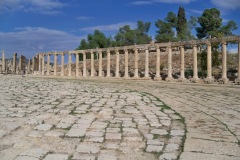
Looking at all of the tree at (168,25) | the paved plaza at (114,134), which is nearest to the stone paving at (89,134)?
the paved plaza at (114,134)

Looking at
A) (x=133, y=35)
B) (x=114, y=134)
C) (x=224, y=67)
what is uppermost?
(x=133, y=35)

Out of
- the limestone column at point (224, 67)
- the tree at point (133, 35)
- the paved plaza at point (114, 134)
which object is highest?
the tree at point (133, 35)

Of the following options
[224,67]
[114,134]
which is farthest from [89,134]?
[224,67]

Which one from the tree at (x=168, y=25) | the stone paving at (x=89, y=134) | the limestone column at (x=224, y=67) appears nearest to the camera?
the stone paving at (x=89, y=134)

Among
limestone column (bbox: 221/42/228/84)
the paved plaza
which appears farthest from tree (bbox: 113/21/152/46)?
the paved plaza

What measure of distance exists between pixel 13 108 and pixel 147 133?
4171mm

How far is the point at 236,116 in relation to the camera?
297 inches

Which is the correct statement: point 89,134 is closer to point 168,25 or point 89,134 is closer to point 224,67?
point 224,67

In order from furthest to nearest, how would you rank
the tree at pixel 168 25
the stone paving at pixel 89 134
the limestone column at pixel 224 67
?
the tree at pixel 168 25 → the limestone column at pixel 224 67 → the stone paving at pixel 89 134

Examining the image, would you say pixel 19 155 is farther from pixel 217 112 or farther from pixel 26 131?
pixel 217 112

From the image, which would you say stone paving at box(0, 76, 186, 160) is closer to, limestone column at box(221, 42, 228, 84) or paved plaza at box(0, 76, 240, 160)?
paved plaza at box(0, 76, 240, 160)

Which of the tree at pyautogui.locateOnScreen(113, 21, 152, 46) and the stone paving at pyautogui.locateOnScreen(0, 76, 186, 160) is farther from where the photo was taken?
the tree at pyautogui.locateOnScreen(113, 21, 152, 46)

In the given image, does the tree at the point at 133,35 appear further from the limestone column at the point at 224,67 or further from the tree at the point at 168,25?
the limestone column at the point at 224,67

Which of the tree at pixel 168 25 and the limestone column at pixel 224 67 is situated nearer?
the limestone column at pixel 224 67
